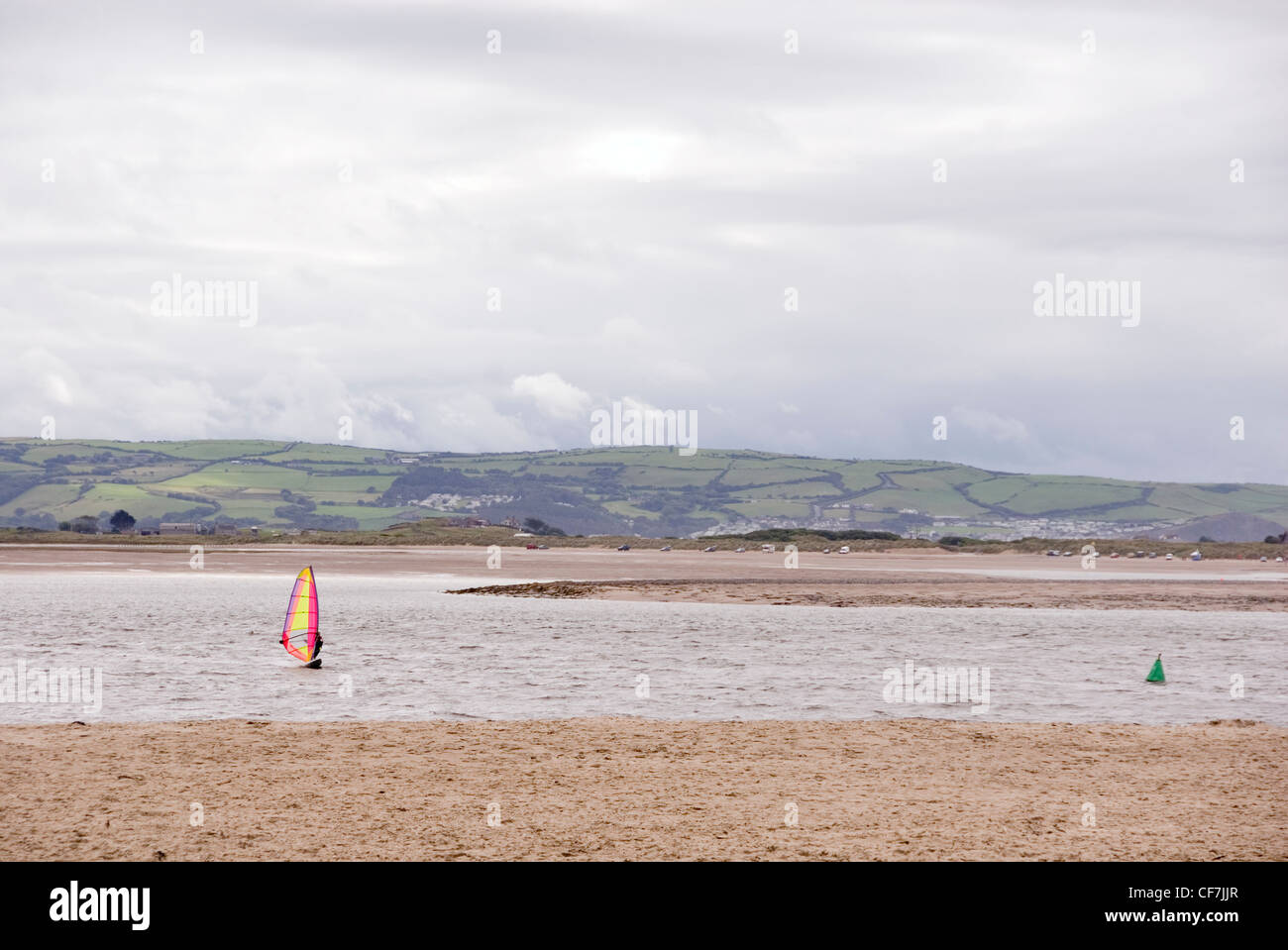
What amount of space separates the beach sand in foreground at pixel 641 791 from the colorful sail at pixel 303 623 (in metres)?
10.9

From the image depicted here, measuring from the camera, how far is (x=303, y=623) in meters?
34.6

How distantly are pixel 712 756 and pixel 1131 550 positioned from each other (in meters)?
165

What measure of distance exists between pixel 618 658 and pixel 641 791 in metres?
19.6

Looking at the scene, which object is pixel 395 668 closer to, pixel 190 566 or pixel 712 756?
pixel 712 756

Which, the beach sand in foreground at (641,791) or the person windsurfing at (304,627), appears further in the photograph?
the person windsurfing at (304,627)

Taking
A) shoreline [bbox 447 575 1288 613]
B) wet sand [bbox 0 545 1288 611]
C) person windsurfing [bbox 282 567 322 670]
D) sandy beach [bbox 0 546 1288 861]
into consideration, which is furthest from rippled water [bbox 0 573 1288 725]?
wet sand [bbox 0 545 1288 611]

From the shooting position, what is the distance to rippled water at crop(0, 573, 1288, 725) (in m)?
26.8

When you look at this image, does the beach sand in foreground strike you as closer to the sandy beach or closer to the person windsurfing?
the sandy beach

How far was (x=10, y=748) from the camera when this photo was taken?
2019 cm

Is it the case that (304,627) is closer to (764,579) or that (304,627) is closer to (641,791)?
(641,791)

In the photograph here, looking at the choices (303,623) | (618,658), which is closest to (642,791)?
(303,623)

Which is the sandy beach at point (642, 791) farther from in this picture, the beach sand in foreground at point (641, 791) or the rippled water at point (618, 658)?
the rippled water at point (618, 658)

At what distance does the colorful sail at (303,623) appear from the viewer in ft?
112

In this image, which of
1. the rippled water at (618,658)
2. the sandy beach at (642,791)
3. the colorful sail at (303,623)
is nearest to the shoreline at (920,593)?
the rippled water at (618,658)
